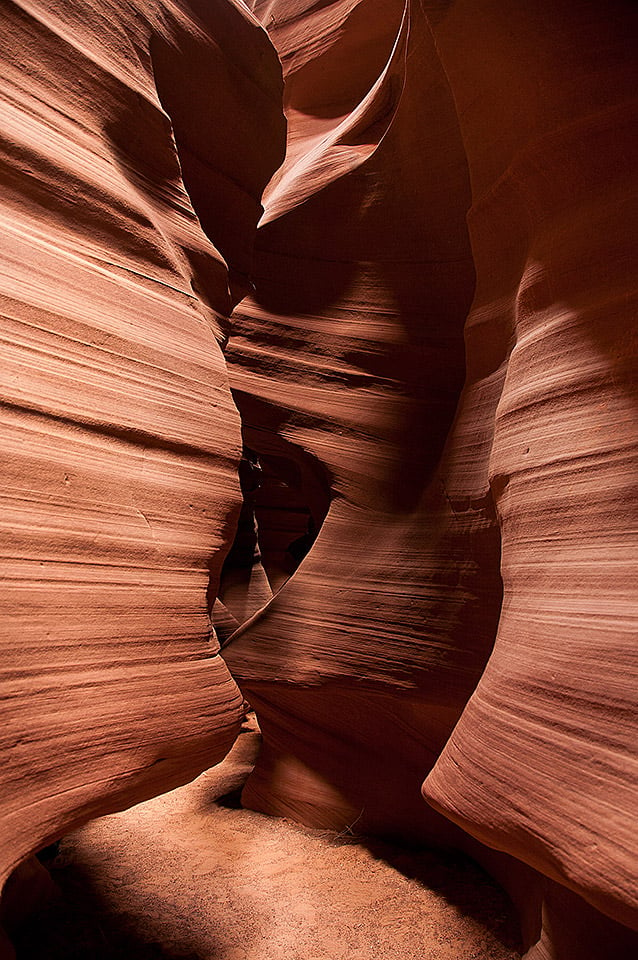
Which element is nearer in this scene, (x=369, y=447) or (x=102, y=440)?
(x=102, y=440)

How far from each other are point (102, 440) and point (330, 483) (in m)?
2.21

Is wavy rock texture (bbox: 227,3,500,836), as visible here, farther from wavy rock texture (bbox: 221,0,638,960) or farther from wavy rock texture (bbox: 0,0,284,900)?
wavy rock texture (bbox: 0,0,284,900)

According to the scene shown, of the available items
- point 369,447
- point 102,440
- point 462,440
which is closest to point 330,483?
point 369,447

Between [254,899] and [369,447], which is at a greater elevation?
[369,447]

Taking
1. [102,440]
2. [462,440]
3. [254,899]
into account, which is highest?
[462,440]

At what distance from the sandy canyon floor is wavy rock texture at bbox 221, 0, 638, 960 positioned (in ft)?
0.74

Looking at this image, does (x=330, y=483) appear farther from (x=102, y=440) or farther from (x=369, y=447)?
(x=102, y=440)

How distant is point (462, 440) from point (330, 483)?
97cm

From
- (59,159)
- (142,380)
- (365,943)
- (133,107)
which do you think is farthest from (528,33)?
(365,943)

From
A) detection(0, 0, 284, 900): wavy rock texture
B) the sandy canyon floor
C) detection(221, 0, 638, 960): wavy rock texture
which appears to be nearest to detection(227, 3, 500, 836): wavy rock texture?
detection(221, 0, 638, 960): wavy rock texture

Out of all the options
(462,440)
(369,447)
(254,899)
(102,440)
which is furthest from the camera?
(369,447)

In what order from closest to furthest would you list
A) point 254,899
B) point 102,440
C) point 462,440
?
point 102,440 < point 254,899 < point 462,440

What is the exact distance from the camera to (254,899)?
3.31 meters

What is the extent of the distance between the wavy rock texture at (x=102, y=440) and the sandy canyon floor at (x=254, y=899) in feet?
→ 4.20
